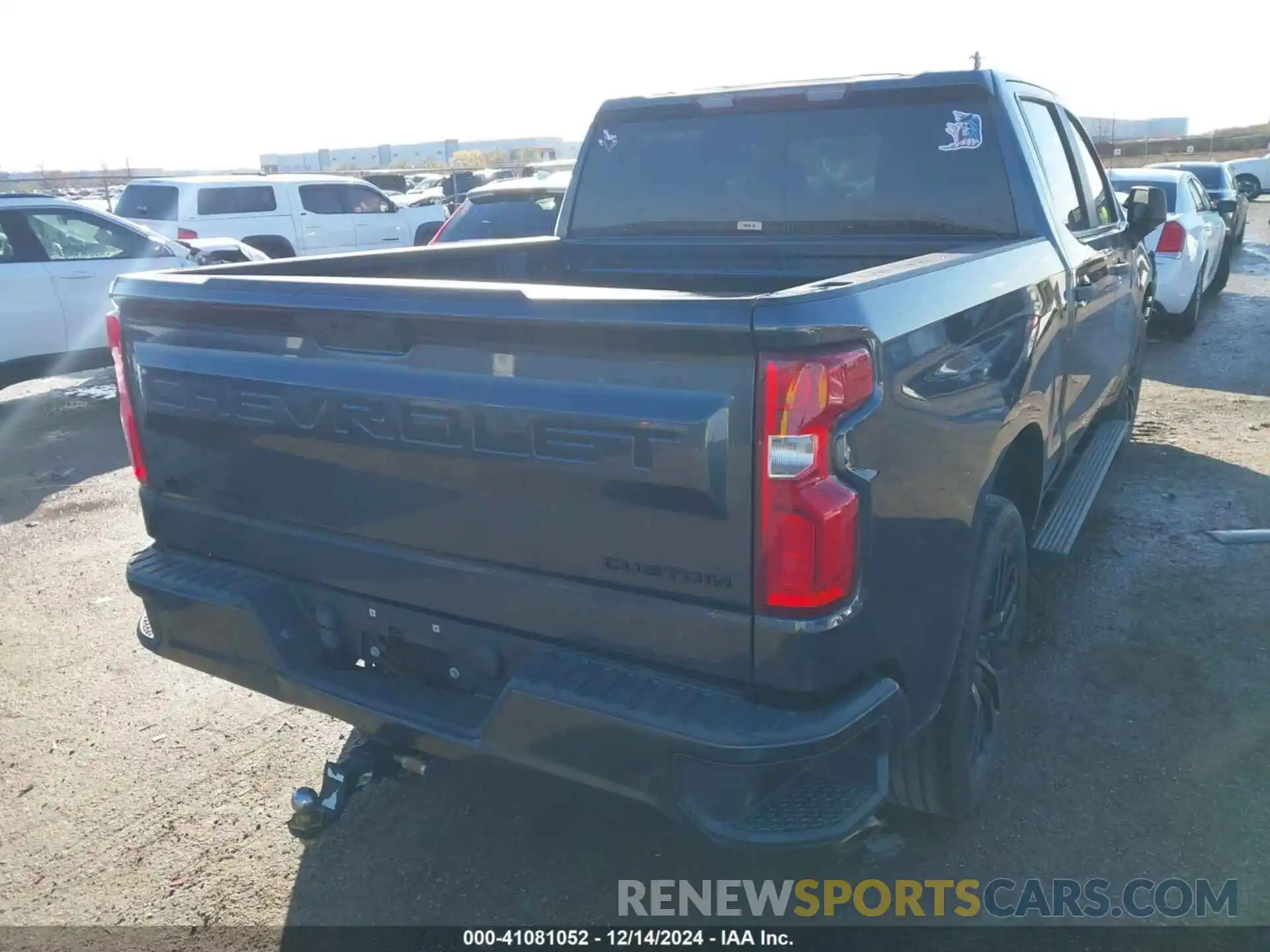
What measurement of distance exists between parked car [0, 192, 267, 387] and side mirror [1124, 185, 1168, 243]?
7.43 meters

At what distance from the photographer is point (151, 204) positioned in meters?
14.4

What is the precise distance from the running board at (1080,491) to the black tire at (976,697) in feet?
2.68

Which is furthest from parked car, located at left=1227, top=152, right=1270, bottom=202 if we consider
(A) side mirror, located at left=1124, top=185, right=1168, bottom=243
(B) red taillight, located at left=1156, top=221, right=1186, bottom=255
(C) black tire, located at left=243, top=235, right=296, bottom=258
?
(A) side mirror, located at left=1124, top=185, right=1168, bottom=243

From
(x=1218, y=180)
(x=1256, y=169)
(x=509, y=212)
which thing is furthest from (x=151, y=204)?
(x=1256, y=169)

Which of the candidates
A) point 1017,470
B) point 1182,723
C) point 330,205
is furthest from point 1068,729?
point 330,205

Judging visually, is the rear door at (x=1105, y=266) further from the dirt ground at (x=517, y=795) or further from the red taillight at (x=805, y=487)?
the red taillight at (x=805, y=487)

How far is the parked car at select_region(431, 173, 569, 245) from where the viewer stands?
971 cm

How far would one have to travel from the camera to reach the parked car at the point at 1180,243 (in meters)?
10.3

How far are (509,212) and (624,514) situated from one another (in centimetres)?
808

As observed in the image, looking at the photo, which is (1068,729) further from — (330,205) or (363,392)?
(330,205)

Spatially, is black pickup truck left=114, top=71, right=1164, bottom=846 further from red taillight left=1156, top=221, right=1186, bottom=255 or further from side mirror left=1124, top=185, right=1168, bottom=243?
red taillight left=1156, top=221, right=1186, bottom=255

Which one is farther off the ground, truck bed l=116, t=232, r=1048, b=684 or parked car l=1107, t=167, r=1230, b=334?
truck bed l=116, t=232, r=1048, b=684

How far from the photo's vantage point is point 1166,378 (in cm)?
932

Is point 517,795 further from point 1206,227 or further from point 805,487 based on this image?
point 1206,227
